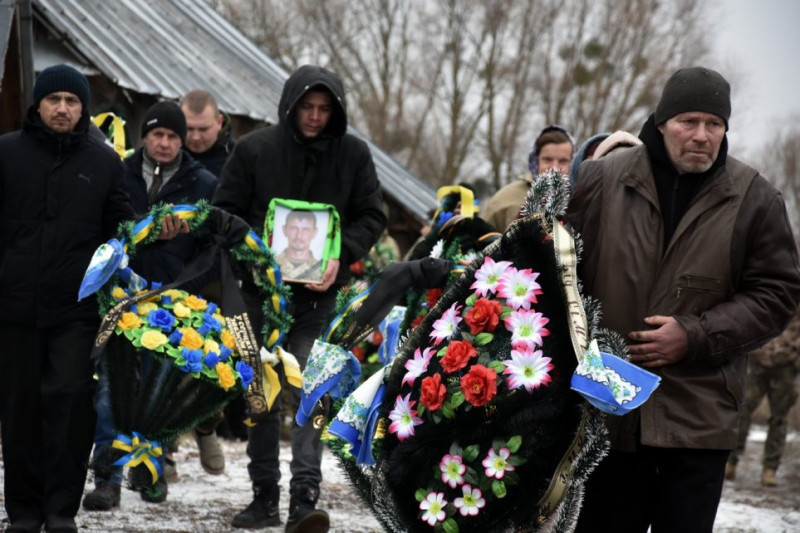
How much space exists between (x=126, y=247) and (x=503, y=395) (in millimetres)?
2508

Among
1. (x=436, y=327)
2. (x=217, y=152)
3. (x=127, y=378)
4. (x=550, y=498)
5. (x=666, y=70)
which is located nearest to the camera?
(x=550, y=498)

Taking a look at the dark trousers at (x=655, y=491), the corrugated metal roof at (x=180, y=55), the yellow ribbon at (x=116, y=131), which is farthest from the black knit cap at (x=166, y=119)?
the corrugated metal roof at (x=180, y=55)

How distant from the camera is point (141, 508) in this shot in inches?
269

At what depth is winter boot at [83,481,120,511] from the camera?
663cm

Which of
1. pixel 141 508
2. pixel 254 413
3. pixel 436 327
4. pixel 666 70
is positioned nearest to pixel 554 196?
pixel 436 327

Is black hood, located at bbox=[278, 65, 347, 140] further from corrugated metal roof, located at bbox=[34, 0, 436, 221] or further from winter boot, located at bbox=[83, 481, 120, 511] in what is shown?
corrugated metal roof, located at bbox=[34, 0, 436, 221]

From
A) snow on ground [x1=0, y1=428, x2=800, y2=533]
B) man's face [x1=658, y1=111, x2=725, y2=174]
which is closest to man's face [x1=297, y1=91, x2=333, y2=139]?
snow on ground [x1=0, y1=428, x2=800, y2=533]

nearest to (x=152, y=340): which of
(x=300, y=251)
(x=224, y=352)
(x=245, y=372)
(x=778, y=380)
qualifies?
(x=224, y=352)

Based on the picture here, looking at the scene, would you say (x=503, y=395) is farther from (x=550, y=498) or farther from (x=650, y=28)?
(x=650, y=28)

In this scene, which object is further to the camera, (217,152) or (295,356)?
(217,152)

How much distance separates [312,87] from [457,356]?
107 inches

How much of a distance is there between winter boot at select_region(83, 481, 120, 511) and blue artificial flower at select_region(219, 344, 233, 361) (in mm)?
1412

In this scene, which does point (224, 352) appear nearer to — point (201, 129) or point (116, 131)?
point (201, 129)

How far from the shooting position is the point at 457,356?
4.09 meters
